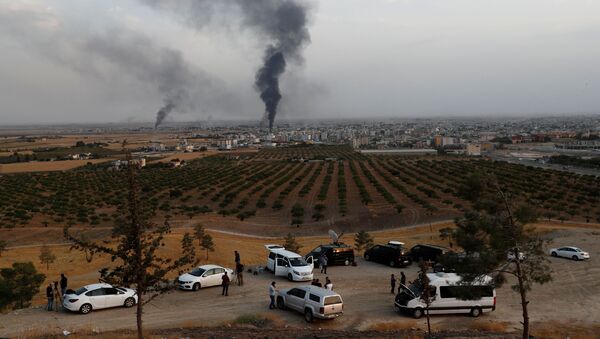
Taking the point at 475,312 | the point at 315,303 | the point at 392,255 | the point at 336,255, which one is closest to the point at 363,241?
the point at 392,255

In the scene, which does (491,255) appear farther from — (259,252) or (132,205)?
(259,252)

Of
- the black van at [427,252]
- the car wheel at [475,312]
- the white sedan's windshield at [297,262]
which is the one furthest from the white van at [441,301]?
the black van at [427,252]

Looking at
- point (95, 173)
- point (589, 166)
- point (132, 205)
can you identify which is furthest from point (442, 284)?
point (589, 166)

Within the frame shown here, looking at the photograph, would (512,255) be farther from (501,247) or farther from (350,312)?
(350,312)

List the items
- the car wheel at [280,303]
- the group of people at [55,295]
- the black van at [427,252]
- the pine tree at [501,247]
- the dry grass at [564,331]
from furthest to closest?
the black van at [427,252], the car wheel at [280,303], the group of people at [55,295], the dry grass at [564,331], the pine tree at [501,247]

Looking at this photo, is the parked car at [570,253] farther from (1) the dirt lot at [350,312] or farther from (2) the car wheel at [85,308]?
(2) the car wheel at [85,308]

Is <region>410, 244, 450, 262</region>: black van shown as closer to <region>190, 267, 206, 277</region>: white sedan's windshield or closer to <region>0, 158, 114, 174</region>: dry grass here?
<region>190, 267, 206, 277</region>: white sedan's windshield
